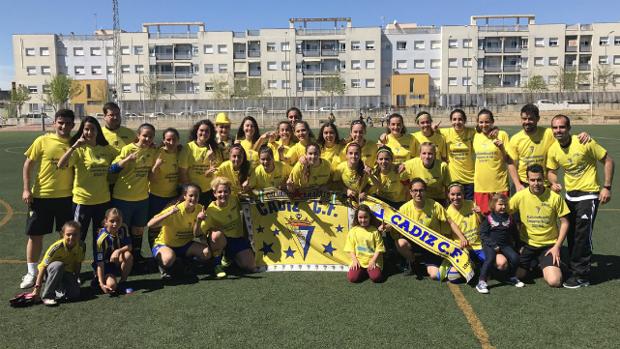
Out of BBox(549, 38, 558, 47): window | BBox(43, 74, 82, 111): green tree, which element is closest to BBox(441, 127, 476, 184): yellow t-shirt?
BBox(43, 74, 82, 111): green tree

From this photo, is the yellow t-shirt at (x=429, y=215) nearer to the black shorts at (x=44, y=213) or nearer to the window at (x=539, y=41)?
the black shorts at (x=44, y=213)

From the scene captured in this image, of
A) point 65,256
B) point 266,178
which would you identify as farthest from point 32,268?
point 266,178

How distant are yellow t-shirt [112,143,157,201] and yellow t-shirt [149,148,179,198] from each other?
0.18m

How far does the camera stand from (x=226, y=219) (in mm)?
6582

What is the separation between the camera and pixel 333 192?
6.84 meters

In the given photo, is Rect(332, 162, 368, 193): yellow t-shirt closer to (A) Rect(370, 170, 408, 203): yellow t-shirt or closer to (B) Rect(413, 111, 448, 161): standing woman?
(A) Rect(370, 170, 408, 203): yellow t-shirt

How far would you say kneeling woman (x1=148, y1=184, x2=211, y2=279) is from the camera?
6.23 meters

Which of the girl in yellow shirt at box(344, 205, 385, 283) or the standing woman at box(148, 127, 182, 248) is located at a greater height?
the standing woman at box(148, 127, 182, 248)

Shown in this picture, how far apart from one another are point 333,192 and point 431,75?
79755 mm

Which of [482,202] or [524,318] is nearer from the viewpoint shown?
[524,318]

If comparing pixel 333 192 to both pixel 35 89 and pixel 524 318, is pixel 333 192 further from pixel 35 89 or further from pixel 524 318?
pixel 35 89

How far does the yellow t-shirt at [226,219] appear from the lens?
6512mm

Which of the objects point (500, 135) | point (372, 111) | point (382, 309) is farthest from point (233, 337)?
point (372, 111)

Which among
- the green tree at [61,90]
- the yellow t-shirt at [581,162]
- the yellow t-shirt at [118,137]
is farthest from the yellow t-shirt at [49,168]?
the green tree at [61,90]
